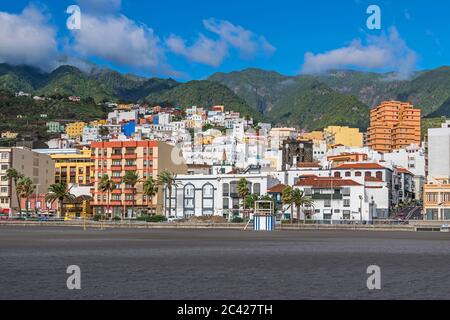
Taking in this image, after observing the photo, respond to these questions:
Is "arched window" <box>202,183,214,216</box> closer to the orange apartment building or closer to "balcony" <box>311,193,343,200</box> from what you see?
the orange apartment building

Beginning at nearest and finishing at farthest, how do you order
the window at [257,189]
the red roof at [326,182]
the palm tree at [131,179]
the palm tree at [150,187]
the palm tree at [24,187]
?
1. the red roof at [326,182]
2. the window at [257,189]
3. the palm tree at [150,187]
4. the palm tree at [131,179]
5. the palm tree at [24,187]

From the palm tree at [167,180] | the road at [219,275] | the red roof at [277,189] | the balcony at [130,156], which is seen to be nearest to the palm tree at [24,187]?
the balcony at [130,156]

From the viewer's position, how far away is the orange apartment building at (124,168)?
193500 mm

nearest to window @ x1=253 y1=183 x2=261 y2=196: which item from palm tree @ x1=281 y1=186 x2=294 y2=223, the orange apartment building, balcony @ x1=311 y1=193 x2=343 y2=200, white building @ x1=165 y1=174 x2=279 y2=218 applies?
white building @ x1=165 y1=174 x2=279 y2=218

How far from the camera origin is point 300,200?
537 feet

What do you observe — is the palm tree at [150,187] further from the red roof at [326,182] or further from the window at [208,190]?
the red roof at [326,182]

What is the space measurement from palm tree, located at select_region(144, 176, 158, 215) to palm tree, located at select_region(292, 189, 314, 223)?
34.5 meters

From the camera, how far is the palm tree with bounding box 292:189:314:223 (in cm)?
16288

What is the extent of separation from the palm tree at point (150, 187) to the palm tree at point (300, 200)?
3452cm

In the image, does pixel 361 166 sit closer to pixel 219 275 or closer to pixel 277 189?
pixel 277 189

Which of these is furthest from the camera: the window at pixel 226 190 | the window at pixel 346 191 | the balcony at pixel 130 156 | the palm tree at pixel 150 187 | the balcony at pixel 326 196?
the balcony at pixel 130 156
